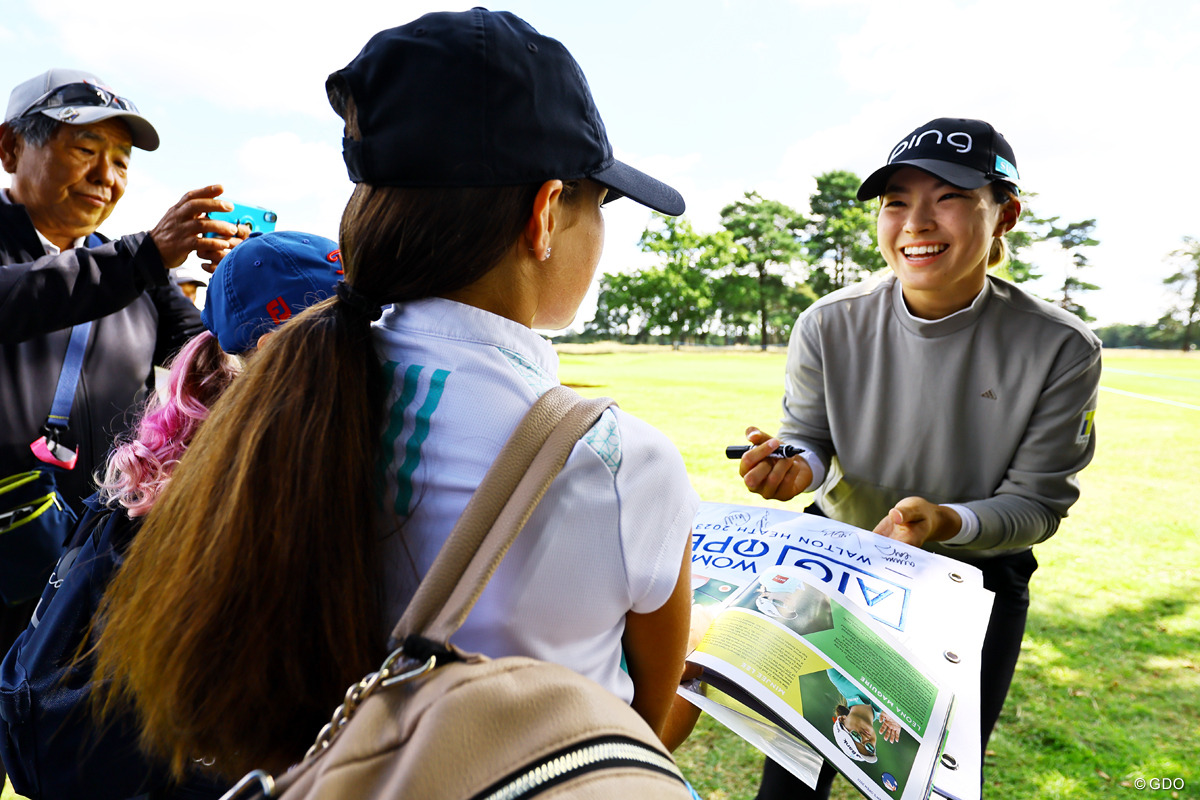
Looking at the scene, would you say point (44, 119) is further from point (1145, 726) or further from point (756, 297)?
point (756, 297)

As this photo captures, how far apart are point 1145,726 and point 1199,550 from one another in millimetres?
3463

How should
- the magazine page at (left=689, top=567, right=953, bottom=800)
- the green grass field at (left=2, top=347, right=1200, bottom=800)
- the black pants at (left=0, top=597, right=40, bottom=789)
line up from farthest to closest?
the green grass field at (left=2, top=347, right=1200, bottom=800), the black pants at (left=0, top=597, right=40, bottom=789), the magazine page at (left=689, top=567, right=953, bottom=800)

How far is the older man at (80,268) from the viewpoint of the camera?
2078mm

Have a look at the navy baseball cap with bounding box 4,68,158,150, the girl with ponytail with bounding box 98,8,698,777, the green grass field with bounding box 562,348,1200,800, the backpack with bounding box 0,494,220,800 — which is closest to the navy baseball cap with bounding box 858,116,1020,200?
the girl with ponytail with bounding box 98,8,698,777

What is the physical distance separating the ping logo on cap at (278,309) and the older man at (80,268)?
0.91 meters

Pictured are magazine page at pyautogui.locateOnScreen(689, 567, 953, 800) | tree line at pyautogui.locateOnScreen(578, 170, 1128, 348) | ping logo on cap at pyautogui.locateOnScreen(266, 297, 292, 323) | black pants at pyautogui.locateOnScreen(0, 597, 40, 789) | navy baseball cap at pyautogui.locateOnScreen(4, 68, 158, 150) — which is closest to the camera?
magazine page at pyautogui.locateOnScreen(689, 567, 953, 800)

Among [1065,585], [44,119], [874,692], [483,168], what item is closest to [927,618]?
[874,692]

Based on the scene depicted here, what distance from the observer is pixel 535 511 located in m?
0.84

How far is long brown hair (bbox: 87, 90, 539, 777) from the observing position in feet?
2.58

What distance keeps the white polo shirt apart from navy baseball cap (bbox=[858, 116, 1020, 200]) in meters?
1.63

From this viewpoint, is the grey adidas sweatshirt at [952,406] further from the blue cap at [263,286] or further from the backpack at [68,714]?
the backpack at [68,714]

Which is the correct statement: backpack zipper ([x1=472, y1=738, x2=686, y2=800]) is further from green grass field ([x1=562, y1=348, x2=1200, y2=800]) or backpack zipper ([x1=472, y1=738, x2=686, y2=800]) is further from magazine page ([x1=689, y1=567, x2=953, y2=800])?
green grass field ([x1=562, y1=348, x2=1200, y2=800])

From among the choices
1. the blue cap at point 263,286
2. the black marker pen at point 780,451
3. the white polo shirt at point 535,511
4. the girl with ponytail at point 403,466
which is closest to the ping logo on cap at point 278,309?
the blue cap at point 263,286

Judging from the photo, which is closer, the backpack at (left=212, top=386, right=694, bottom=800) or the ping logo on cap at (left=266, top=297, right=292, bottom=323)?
the backpack at (left=212, top=386, right=694, bottom=800)
